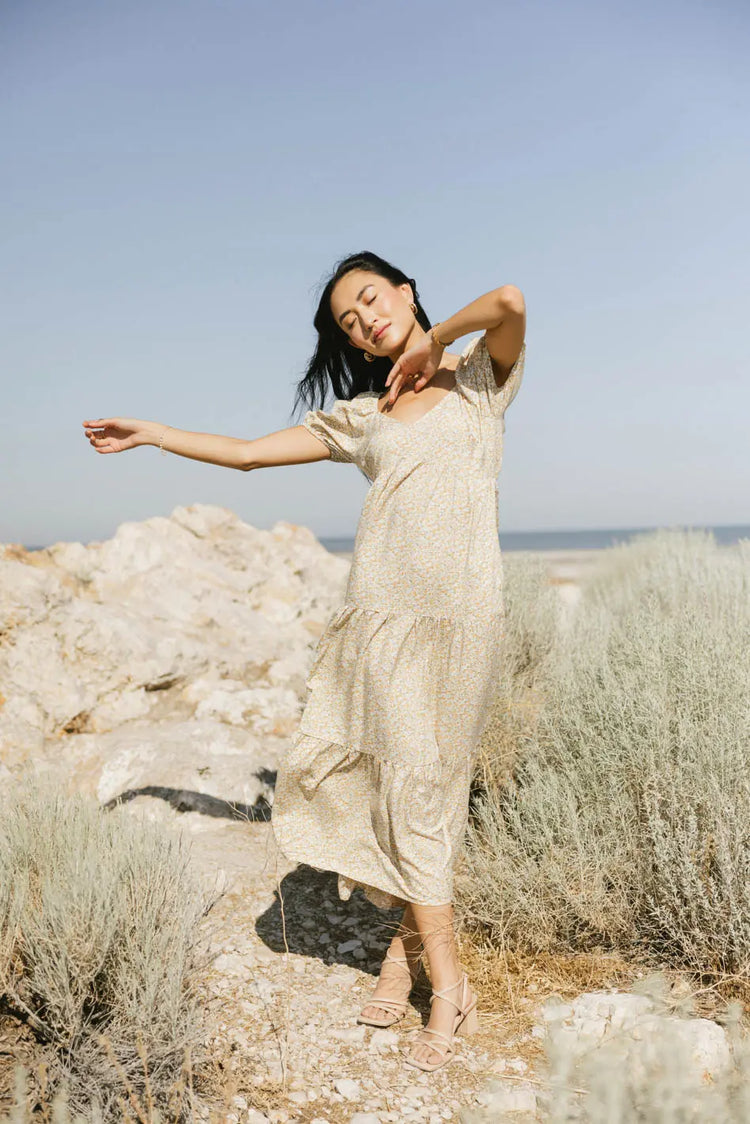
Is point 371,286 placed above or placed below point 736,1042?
above

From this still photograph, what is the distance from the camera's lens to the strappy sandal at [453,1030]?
226 cm

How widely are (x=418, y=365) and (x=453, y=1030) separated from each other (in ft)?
6.39

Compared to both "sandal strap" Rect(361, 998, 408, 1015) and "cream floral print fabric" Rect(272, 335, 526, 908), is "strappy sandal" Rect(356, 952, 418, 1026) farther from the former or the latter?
"cream floral print fabric" Rect(272, 335, 526, 908)

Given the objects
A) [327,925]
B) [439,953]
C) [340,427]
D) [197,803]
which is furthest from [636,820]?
[197,803]

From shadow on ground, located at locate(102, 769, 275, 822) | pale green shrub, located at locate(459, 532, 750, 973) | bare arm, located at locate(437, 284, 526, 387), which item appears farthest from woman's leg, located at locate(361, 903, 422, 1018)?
bare arm, located at locate(437, 284, 526, 387)

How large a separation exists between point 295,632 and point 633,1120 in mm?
5138

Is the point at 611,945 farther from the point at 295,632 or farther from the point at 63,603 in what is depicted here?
the point at 295,632

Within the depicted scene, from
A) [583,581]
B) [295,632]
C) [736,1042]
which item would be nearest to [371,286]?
→ [736,1042]

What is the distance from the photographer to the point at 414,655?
2434mm

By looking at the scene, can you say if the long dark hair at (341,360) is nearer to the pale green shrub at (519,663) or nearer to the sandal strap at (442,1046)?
the pale green shrub at (519,663)

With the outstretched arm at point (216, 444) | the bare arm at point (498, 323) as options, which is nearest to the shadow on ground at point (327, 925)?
the outstretched arm at point (216, 444)

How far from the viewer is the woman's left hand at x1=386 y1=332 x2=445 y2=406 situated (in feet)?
8.25

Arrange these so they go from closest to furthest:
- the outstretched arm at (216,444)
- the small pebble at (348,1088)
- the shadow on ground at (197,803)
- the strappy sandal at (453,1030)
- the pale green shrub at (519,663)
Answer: the small pebble at (348,1088), the strappy sandal at (453,1030), the outstretched arm at (216,444), the pale green shrub at (519,663), the shadow on ground at (197,803)

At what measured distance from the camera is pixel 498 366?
2.51m
